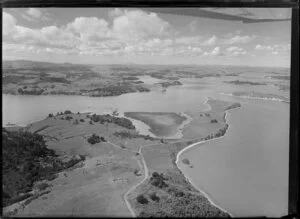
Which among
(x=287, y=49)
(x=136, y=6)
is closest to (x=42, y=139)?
(x=136, y=6)

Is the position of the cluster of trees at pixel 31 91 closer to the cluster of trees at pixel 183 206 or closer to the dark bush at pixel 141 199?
the dark bush at pixel 141 199

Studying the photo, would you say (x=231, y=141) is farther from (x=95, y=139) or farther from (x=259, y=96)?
(x=95, y=139)

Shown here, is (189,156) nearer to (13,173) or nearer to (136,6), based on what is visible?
(136,6)

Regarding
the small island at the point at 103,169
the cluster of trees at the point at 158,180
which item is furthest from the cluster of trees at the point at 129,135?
the cluster of trees at the point at 158,180

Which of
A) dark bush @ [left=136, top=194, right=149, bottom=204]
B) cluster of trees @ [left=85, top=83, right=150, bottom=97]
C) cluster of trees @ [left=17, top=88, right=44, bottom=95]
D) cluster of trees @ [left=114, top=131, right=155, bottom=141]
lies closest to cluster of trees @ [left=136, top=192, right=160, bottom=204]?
dark bush @ [left=136, top=194, right=149, bottom=204]

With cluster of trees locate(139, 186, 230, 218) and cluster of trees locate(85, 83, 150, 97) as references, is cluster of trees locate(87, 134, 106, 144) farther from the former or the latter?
cluster of trees locate(139, 186, 230, 218)
